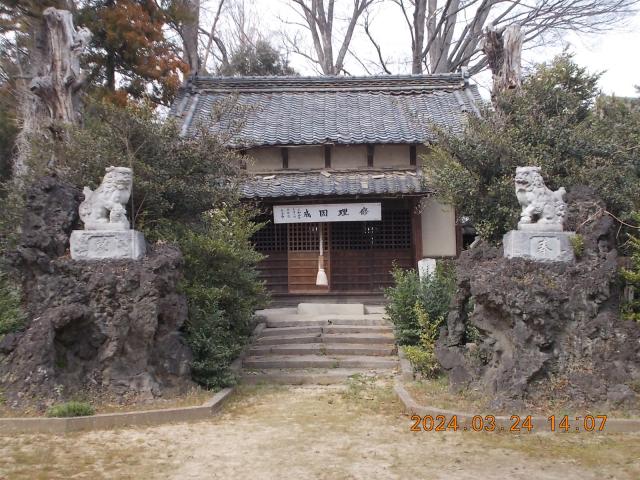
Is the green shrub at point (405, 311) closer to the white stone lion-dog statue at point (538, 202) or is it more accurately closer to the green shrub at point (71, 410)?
the white stone lion-dog statue at point (538, 202)

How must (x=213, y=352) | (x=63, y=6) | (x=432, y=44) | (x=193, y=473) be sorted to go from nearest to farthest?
(x=193, y=473)
(x=213, y=352)
(x=63, y=6)
(x=432, y=44)

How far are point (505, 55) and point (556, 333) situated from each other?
21.6 feet

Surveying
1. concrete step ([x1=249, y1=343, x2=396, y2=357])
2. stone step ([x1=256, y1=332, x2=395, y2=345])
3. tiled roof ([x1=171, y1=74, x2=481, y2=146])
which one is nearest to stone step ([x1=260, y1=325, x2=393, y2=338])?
stone step ([x1=256, y1=332, x2=395, y2=345])

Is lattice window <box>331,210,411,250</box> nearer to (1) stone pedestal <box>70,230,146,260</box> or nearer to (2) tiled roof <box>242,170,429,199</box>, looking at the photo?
(2) tiled roof <box>242,170,429,199</box>

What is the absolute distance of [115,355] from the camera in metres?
7.20

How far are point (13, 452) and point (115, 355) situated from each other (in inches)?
70.2

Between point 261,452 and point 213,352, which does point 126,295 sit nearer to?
point 213,352

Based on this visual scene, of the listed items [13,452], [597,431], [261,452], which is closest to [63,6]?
[13,452]

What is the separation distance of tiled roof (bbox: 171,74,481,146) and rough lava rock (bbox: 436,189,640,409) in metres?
7.89

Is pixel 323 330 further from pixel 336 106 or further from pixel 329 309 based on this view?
pixel 336 106

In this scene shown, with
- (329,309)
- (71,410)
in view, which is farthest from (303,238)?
(71,410)
